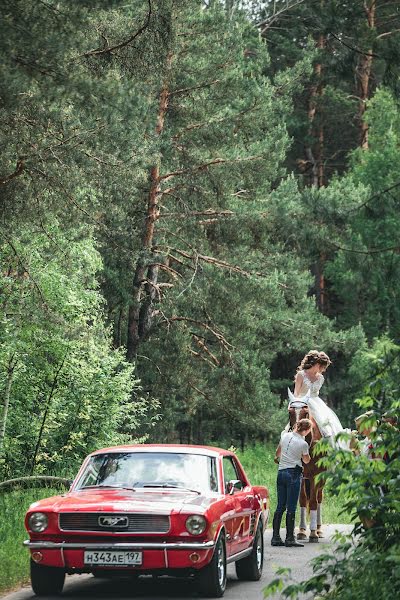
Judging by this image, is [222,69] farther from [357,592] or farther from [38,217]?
[357,592]

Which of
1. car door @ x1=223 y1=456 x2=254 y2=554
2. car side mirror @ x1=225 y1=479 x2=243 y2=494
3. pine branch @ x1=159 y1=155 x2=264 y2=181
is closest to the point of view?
car door @ x1=223 y1=456 x2=254 y2=554

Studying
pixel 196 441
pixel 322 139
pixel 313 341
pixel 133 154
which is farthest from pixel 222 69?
pixel 322 139

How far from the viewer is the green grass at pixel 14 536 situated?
45.2 feet

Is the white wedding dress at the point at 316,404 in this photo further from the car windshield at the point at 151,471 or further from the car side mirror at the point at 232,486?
the car windshield at the point at 151,471

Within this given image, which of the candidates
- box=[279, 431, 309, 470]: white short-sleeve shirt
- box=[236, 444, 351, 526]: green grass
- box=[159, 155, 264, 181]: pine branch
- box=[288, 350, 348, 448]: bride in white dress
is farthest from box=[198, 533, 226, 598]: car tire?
box=[159, 155, 264, 181]: pine branch

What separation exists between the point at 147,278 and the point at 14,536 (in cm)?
2594

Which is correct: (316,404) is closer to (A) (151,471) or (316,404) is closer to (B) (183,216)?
(A) (151,471)

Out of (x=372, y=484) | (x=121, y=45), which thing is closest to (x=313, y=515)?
(x=372, y=484)

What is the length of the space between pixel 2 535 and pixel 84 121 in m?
8.56

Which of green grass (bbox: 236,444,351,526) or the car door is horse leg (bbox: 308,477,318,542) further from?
the car door

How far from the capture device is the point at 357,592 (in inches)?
389

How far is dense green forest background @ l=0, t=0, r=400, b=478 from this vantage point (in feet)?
53.5

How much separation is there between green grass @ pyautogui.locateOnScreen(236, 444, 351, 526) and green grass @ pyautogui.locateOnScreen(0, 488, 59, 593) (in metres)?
4.27

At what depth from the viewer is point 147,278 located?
1665 inches
